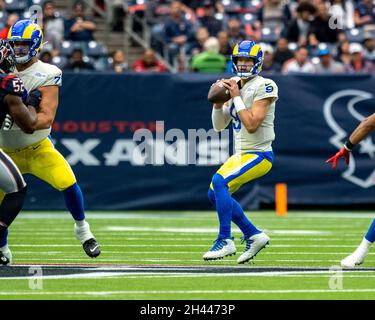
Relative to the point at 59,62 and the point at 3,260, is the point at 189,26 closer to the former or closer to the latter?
the point at 59,62

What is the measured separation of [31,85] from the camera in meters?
8.41

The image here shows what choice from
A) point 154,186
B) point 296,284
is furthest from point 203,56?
point 296,284

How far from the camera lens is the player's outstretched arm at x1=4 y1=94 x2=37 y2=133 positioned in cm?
752

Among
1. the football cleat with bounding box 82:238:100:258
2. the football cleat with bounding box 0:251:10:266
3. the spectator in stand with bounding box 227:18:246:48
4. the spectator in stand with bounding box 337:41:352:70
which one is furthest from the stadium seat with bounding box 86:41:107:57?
the football cleat with bounding box 0:251:10:266

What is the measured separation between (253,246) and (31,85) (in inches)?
83.5

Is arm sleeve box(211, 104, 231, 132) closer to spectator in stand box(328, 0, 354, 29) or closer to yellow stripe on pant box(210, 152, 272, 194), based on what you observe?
yellow stripe on pant box(210, 152, 272, 194)

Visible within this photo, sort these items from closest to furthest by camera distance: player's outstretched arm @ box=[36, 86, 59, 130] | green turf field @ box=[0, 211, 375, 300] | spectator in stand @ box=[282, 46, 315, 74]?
1. green turf field @ box=[0, 211, 375, 300]
2. player's outstretched arm @ box=[36, 86, 59, 130]
3. spectator in stand @ box=[282, 46, 315, 74]

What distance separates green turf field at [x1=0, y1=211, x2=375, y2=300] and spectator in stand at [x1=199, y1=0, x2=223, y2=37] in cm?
546

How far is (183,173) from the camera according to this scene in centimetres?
1449

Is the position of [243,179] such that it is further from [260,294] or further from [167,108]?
[167,108]

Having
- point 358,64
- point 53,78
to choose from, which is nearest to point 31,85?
point 53,78

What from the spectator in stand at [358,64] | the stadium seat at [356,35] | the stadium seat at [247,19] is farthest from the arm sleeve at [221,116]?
the stadium seat at [247,19]

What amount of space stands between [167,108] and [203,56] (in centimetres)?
111
